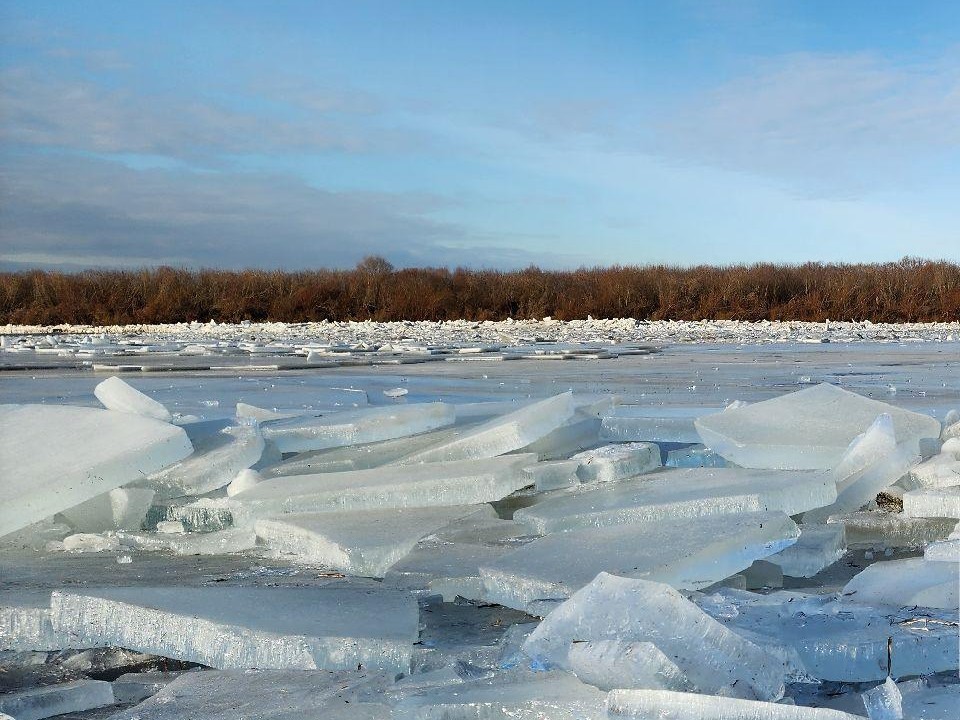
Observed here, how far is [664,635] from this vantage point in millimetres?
1161

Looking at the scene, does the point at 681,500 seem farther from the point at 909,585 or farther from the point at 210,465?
the point at 210,465

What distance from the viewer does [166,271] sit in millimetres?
17453

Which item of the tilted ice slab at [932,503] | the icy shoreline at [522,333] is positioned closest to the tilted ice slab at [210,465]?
the tilted ice slab at [932,503]

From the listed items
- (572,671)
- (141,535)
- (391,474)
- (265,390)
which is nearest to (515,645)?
(572,671)

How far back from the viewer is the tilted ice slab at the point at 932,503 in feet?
6.93

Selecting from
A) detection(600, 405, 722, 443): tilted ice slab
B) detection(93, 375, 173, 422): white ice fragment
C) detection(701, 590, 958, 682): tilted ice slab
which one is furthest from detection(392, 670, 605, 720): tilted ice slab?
detection(600, 405, 722, 443): tilted ice slab

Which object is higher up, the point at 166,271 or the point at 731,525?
the point at 166,271

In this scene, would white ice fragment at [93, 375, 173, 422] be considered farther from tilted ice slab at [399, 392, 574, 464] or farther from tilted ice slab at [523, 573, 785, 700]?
tilted ice slab at [523, 573, 785, 700]

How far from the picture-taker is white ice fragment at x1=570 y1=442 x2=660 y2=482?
230 cm

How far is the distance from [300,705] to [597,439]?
1.84m

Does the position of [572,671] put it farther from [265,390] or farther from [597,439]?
[265,390]

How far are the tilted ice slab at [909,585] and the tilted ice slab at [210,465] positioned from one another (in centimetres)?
144

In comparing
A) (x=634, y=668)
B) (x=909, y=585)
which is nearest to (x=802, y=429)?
(x=909, y=585)

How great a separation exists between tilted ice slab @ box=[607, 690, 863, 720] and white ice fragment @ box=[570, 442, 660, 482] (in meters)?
1.26
